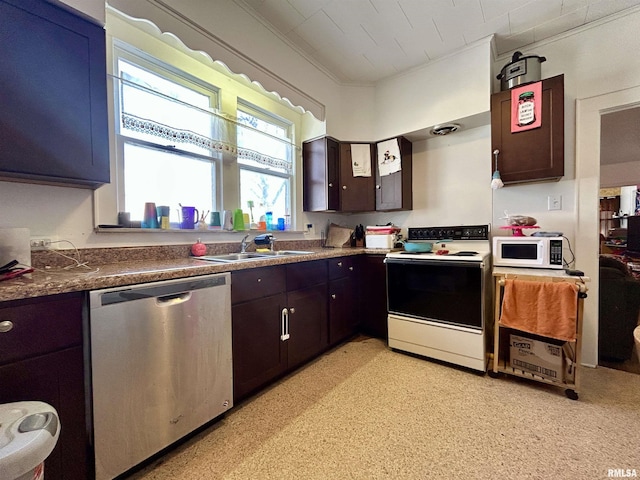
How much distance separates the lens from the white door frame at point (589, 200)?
6.96 feet

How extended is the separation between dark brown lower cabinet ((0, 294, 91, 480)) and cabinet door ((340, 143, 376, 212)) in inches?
97.5

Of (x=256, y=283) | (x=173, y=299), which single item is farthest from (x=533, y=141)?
(x=173, y=299)

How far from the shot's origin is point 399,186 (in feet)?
9.47

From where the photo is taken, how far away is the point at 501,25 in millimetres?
2189

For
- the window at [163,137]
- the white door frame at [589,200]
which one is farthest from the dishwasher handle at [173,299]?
the white door frame at [589,200]

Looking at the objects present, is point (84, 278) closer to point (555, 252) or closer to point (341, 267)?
point (341, 267)

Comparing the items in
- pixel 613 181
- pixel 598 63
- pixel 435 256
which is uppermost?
pixel 598 63

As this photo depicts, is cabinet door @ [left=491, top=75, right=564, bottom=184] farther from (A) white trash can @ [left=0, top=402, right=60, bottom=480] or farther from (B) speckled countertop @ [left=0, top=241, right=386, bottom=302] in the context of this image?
(A) white trash can @ [left=0, top=402, right=60, bottom=480]

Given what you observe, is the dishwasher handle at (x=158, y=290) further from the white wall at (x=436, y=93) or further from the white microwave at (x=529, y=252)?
the white wall at (x=436, y=93)

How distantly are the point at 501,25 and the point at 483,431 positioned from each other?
9.81ft

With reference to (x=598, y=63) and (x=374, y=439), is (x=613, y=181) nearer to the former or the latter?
(x=598, y=63)

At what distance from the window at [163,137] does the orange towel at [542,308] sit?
2417mm

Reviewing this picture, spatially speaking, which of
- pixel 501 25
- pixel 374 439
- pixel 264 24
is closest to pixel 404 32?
pixel 501 25

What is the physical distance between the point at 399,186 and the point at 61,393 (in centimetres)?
289
